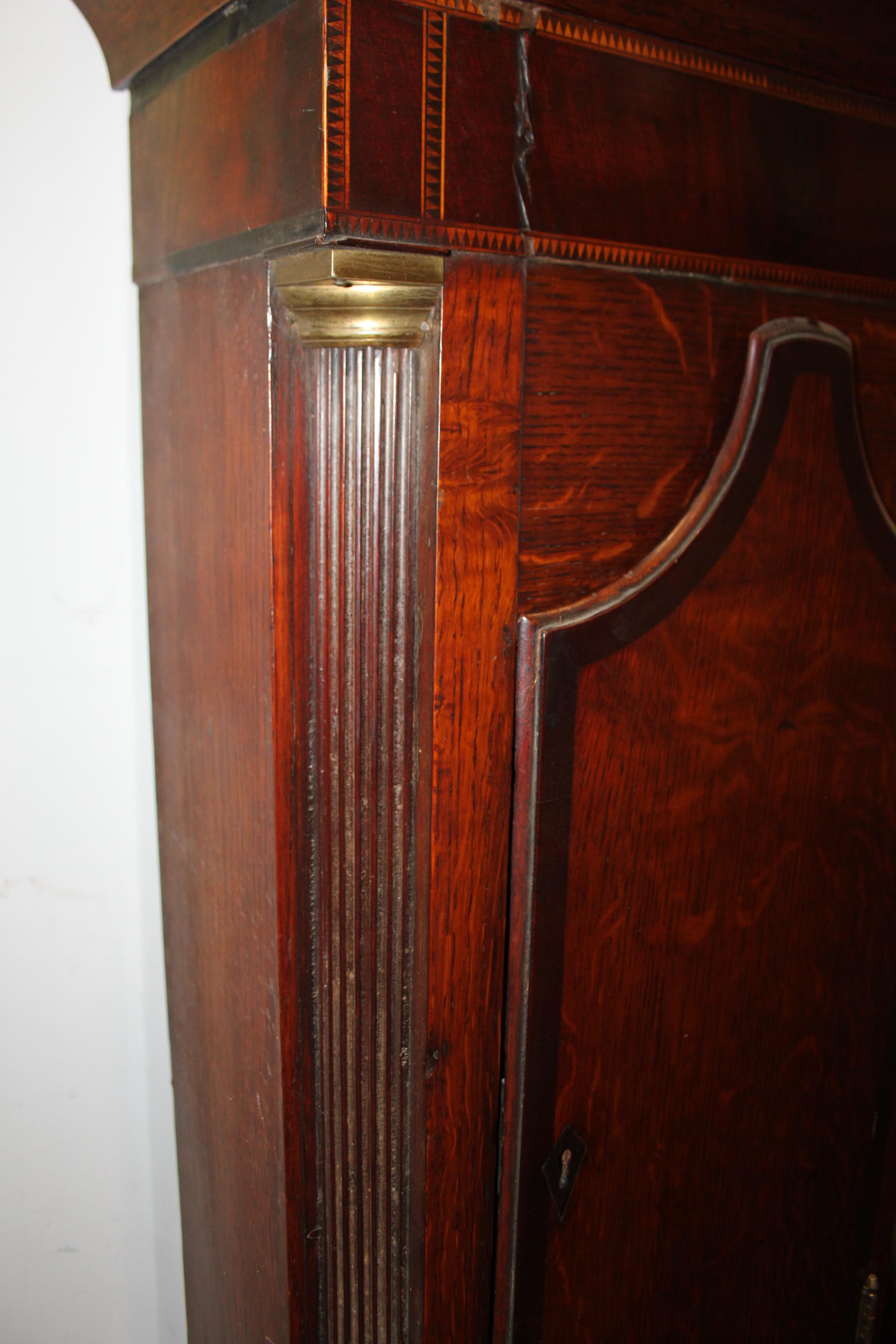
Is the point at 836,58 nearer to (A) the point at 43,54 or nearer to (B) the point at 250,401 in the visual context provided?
(B) the point at 250,401

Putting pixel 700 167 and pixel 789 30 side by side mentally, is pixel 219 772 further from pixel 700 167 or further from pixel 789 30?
pixel 789 30

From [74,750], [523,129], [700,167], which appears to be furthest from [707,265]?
[74,750]

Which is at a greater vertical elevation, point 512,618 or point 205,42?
point 205,42

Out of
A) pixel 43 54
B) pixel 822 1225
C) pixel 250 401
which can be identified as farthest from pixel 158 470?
pixel 822 1225

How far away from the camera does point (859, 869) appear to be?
929 millimetres

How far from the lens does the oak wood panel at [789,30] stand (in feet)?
2.10

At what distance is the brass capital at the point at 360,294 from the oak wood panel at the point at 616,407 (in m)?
0.08

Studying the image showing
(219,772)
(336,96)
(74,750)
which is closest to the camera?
(336,96)

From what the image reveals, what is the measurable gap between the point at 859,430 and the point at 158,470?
594 millimetres

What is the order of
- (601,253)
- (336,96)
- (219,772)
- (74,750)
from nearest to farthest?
(336,96)
(601,253)
(219,772)
(74,750)

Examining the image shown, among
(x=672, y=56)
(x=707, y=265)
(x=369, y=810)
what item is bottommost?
(x=369, y=810)

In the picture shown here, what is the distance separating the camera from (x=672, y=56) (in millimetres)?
657

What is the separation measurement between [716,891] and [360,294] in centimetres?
54

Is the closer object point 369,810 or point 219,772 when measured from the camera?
point 369,810
